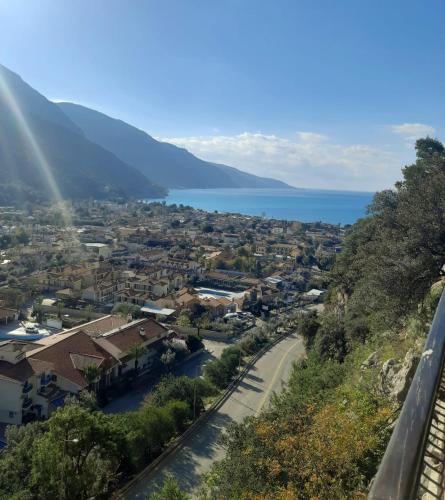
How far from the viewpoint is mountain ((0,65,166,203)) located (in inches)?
4747

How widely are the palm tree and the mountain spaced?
91.2m

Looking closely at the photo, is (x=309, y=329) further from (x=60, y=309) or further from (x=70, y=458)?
(x=60, y=309)

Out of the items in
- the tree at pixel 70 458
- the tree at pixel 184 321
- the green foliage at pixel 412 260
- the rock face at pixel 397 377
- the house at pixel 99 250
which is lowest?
the house at pixel 99 250

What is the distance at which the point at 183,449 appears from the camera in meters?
12.8

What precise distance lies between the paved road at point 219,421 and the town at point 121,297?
13.6 ft

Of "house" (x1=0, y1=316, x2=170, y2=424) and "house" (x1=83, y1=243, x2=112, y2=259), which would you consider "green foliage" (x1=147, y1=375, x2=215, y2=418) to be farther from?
"house" (x1=83, y1=243, x2=112, y2=259)

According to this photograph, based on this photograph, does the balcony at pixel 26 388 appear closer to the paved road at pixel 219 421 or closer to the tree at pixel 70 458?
the paved road at pixel 219 421

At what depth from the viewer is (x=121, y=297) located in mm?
32531

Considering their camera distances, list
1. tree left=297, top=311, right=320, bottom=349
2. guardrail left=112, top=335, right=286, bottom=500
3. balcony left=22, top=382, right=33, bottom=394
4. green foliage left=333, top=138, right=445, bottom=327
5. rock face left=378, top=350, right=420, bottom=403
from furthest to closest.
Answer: tree left=297, top=311, right=320, bottom=349 < balcony left=22, top=382, right=33, bottom=394 < guardrail left=112, top=335, right=286, bottom=500 < green foliage left=333, top=138, right=445, bottom=327 < rock face left=378, top=350, right=420, bottom=403

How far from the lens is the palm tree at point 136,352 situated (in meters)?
18.9

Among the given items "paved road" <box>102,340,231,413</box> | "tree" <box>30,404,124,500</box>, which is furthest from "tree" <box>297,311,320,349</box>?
"tree" <box>30,404,124,500</box>

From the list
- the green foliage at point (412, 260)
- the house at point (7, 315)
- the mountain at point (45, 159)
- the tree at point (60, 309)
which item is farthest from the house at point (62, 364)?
the mountain at point (45, 159)

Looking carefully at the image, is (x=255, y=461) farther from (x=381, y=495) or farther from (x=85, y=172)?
(x=85, y=172)

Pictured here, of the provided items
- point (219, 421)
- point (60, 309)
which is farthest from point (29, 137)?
point (219, 421)
